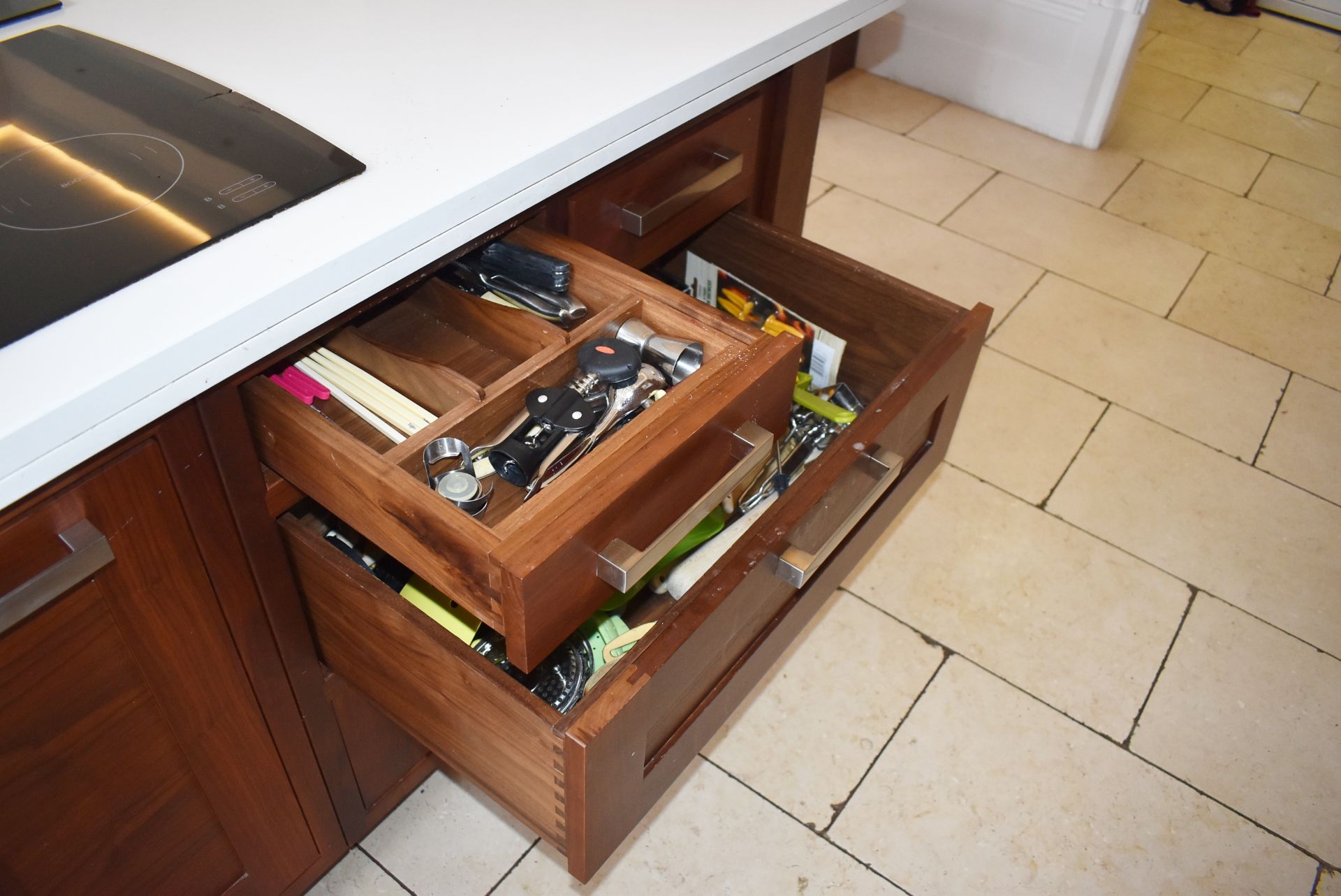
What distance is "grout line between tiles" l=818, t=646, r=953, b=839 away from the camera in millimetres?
1335

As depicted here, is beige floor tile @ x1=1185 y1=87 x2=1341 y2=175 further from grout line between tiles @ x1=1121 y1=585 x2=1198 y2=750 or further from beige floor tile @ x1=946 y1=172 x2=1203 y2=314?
grout line between tiles @ x1=1121 y1=585 x2=1198 y2=750

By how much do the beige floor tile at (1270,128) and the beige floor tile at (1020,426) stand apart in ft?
4.36

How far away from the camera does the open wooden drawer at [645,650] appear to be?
29.3 inches

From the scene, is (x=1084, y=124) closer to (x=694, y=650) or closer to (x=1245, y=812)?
(x=1245, y=812)

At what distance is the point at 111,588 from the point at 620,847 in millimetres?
766

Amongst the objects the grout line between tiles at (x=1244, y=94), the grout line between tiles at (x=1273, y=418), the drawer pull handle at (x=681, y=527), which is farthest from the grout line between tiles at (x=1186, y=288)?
the drawer pull handle at (x=681, y=527)

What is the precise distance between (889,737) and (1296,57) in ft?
9.60

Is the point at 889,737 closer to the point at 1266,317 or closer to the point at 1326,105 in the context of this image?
the point at 1266,317

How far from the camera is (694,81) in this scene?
3.00 ft

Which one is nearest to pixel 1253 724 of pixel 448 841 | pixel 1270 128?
pixel 448 841

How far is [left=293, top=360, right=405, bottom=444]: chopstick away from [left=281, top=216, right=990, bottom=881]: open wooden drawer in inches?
4.1

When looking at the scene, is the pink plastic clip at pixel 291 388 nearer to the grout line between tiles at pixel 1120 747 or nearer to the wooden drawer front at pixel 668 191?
the wooden drawer front at pixel 668 191

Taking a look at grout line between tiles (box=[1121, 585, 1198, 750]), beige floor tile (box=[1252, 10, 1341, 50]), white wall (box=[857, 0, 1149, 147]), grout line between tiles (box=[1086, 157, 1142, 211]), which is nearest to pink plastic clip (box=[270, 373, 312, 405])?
grout line between tiles (box=[1121, 585, 1198, 750])

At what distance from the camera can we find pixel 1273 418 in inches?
76.5
